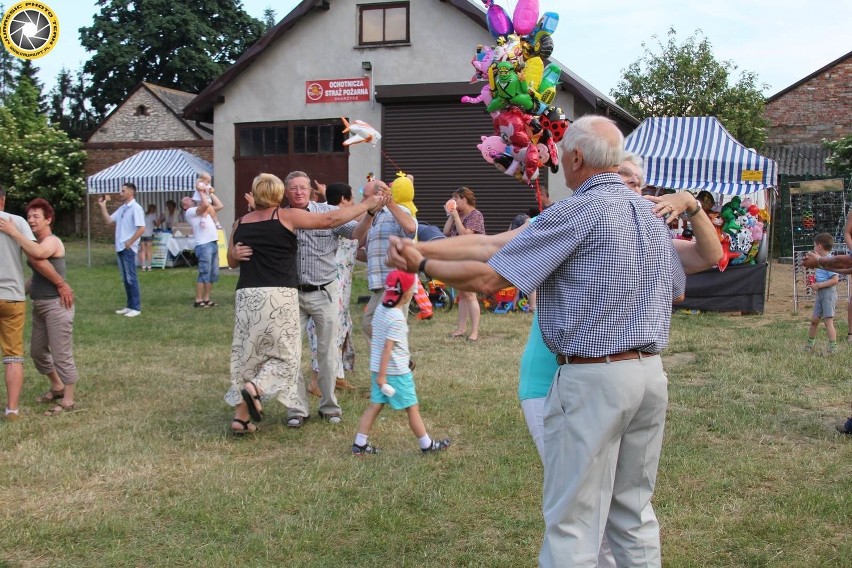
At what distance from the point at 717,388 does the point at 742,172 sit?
7.04m

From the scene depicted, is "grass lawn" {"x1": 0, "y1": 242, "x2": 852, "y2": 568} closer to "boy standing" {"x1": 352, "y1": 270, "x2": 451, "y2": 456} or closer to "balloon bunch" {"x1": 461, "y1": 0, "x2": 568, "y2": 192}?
"boy standing" {"x1": 352, "y1": 270, "x2": 451, "y2": 456}

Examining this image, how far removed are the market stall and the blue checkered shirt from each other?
10058 mm

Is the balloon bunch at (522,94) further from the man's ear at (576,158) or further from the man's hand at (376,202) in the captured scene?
the man's ear at (576,158)

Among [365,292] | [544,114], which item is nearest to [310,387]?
[544,114]

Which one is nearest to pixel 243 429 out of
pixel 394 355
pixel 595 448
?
pixel 394 355

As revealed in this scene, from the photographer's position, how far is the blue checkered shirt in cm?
291

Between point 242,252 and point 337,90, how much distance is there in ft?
49.5

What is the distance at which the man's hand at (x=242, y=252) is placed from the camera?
6086mm

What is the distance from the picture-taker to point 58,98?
58594mm

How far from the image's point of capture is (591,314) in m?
2.94

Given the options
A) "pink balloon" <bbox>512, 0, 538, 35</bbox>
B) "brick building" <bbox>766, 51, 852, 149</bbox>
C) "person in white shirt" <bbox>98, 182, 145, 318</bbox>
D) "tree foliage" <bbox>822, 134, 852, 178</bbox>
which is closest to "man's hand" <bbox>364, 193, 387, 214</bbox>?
"pink balloon" <bbox>512, 0, 538, 35</bbox>

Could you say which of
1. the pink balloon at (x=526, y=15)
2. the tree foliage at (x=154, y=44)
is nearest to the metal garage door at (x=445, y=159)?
the pink balloon at (x=526, y=15)

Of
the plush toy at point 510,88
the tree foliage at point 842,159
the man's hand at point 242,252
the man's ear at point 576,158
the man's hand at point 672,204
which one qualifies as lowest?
the man's hand at point 242,252

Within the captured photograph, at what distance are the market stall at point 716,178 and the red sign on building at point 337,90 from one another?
7.32m
